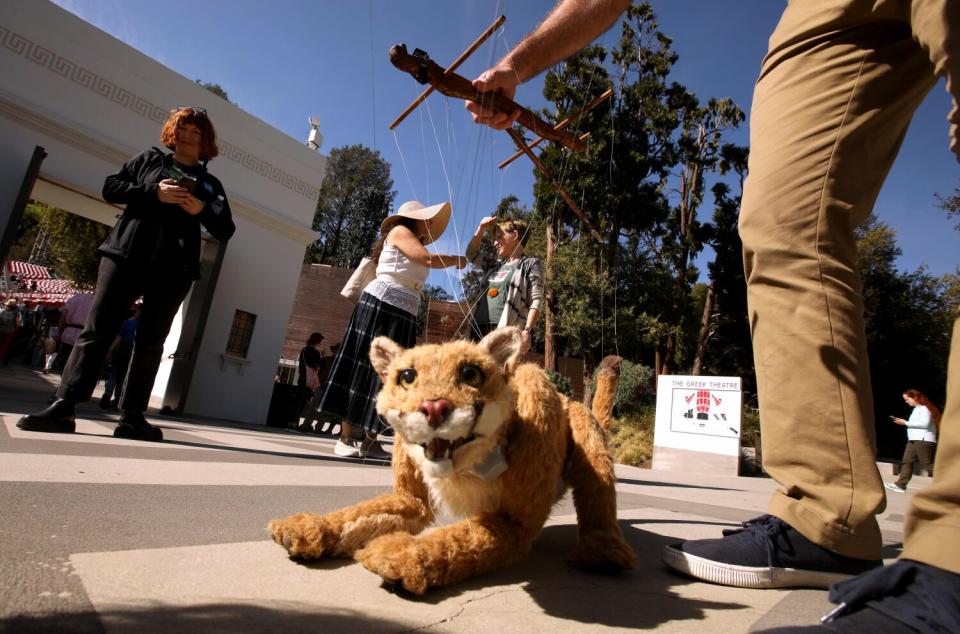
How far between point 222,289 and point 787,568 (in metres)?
9.37

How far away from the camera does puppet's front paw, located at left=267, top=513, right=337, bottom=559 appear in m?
1.09

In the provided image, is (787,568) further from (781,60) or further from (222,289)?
(222,289)

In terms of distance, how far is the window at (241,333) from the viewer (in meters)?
9.01

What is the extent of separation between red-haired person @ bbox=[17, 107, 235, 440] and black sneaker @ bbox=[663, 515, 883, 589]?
10.3ft

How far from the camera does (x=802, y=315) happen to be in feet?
4.24

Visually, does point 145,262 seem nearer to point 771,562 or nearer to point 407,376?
point 407,376

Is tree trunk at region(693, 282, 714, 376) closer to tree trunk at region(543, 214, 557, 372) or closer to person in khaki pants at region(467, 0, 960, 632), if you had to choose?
tree trunk at region(543, 214, 557, 372)

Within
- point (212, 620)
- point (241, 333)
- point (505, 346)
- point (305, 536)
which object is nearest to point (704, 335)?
point (241, 333)

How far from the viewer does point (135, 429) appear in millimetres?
3055

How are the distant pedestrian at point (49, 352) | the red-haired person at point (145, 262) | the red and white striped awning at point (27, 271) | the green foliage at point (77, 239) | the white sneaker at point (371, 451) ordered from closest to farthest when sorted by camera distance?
the red-haired person at point (145, 262)
the white sneaker at point (371, 451)
the distant pedestrian at point (49, 352)
the green foliage at point (77, 239)
the red and white striped awning at point (27, 271)

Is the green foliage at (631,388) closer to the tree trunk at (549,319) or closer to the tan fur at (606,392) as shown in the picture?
the tree trunk at (549,319)

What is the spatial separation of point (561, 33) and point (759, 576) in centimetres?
198

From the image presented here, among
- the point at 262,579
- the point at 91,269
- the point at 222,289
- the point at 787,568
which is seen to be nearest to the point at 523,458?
the point at 262,579

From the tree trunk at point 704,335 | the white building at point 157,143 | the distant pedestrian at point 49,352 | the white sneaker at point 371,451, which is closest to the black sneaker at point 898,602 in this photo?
the white sneaker at point 371,451
